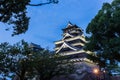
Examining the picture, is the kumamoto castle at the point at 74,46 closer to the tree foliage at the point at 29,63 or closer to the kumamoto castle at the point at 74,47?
the kumamoto castle at the point at 74,47

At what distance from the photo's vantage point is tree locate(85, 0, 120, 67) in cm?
2470

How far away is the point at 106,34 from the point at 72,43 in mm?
38110

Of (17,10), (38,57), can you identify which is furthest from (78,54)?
(17,10)

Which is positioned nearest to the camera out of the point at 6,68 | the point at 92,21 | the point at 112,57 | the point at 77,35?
the point at 112,57

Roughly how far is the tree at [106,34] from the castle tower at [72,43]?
91.6 ft

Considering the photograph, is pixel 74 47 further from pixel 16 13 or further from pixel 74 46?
pixel 16 13

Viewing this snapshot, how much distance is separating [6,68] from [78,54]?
74.1ft

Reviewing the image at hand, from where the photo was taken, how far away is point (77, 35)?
6469 centimetres

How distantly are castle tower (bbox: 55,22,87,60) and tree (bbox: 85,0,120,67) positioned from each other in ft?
91.6

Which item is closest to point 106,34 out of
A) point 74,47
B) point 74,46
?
point 74,47

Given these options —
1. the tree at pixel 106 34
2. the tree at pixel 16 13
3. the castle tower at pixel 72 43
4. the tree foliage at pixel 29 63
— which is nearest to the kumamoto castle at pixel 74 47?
the castle tower at pixel 72 43

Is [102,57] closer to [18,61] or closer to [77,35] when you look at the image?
[18,61]

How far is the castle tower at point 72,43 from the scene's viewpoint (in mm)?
56694

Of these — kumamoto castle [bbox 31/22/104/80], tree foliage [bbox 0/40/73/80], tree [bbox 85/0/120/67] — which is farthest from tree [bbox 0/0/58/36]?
kumamoto castle [bbox 31/22/104/80]
